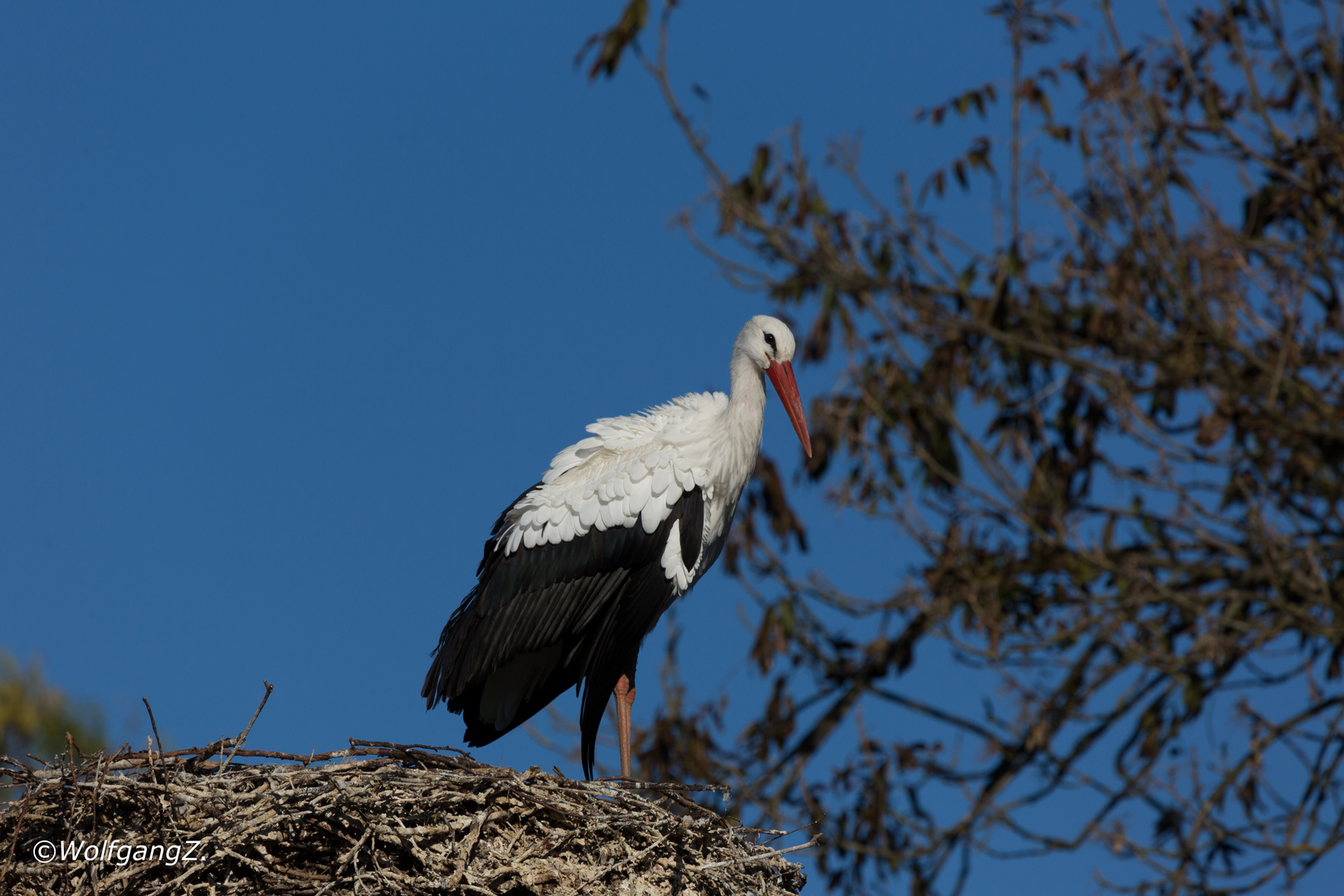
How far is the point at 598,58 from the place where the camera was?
11.0 m

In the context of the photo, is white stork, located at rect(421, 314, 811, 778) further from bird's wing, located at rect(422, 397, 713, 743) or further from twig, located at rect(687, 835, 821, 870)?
twig, located at rect(687, 835, 821, 870)

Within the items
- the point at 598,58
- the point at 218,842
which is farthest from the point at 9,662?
the point at 218,842

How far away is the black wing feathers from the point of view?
6.71 metres

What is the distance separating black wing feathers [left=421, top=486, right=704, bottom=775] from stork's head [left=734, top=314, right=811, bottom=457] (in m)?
0.79

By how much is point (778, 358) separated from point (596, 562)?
55.2 inches

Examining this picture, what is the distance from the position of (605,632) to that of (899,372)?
17.2ft

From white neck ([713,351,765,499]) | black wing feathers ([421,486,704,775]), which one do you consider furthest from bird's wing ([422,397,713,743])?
white neck ([713,351,765,499])

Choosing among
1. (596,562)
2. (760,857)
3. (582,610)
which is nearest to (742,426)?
(596,562)

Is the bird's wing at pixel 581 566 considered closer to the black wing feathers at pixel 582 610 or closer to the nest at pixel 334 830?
the black wing feathers at pixel 582 610

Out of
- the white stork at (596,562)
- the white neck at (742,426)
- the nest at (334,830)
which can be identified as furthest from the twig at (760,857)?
the white neck at (742,426)

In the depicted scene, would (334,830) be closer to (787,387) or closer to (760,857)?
(760,857)

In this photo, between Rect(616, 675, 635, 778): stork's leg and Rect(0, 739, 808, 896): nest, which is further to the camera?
Rect(616, 675, 635, 778): stork's leg

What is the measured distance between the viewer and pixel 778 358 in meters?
7.36

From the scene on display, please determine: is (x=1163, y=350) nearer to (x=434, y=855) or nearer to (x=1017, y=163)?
(x=1017, y=163)
